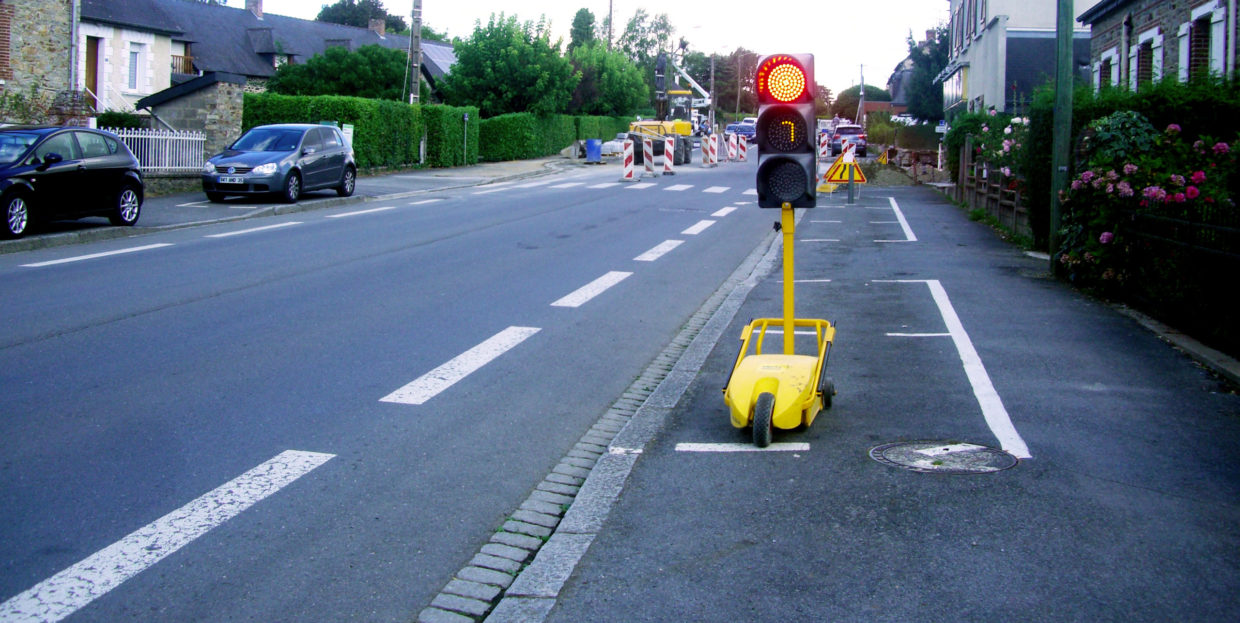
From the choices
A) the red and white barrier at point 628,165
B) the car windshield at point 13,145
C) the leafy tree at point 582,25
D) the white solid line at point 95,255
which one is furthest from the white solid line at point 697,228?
the leafy tree at point 582,25

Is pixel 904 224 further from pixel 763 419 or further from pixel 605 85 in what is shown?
pixel 605 85

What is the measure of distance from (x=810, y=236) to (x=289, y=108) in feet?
59.4

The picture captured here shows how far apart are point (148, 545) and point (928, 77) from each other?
2730 inches

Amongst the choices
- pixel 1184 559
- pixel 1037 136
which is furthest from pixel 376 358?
pixel 1037 136

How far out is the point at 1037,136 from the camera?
587 inches

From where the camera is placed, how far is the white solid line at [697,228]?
1899 centimetres

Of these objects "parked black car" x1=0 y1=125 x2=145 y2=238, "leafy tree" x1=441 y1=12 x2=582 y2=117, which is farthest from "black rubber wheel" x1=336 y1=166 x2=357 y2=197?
"leafy tree" x1=441 y1=12 x2=582 y2=117

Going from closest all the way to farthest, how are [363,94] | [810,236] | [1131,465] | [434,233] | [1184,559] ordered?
[1184,559]
[1131,465]
[434,233]
[810,236]
[363,94]

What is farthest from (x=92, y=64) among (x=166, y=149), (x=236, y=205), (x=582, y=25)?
(x=582, y=25)

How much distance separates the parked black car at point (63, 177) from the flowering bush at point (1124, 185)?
44.1 ft

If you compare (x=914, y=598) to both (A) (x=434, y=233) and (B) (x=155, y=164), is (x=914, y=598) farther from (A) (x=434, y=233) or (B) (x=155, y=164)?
(B) (x=155, y=164)

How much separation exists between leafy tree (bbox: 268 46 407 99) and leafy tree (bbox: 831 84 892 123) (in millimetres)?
71584

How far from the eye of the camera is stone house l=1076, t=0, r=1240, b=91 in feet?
58.4

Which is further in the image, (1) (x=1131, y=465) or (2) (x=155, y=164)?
(2) (x=155, y=164)
